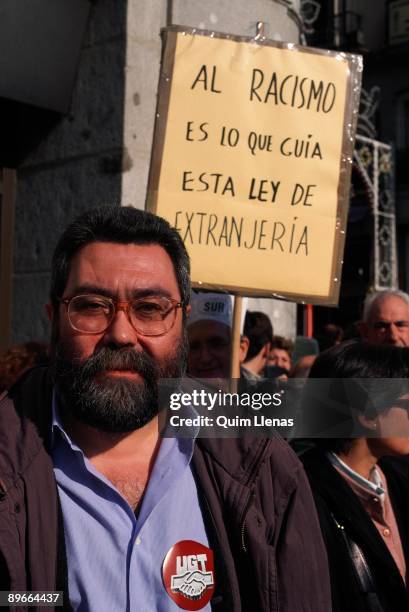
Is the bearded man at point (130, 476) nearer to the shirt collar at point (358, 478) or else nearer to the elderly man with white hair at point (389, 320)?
the shirt collar at point (358, 478)

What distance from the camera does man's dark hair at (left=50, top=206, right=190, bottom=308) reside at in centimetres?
175

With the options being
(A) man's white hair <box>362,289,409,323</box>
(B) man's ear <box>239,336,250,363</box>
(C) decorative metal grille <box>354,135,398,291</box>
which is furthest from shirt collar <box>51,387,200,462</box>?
(C) decorative metal grille <box>354,135,398,291</box>

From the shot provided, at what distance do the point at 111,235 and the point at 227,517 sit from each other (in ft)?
2.13

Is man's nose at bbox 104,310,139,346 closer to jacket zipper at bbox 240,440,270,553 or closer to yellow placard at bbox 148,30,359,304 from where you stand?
jacket zipper at bbox 240,440,270,553

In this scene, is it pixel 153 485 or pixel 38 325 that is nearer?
pixel 153 485

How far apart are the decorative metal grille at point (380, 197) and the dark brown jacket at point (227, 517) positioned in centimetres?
1148

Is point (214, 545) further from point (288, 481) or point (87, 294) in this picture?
point (87, 294)

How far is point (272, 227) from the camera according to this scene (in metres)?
2.83

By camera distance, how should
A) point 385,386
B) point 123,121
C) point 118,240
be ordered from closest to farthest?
point 118,240, point 385,386, point 123,121

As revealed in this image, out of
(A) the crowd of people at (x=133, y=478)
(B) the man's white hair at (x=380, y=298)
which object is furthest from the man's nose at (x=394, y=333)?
(A) the crowd of people at (x=133, y=478)

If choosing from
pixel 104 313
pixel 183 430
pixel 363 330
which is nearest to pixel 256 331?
pixel 363 330

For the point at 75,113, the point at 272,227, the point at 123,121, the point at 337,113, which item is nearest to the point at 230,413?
the point at 272,227

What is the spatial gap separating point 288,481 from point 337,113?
173cm

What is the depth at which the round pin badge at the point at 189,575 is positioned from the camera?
152cm
